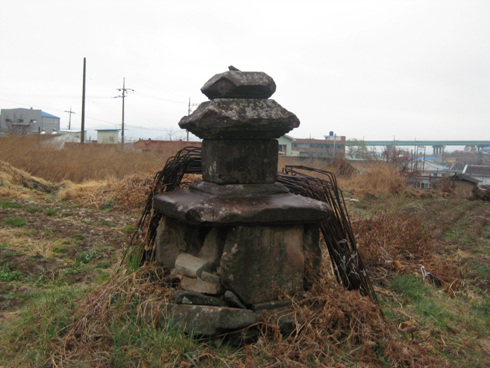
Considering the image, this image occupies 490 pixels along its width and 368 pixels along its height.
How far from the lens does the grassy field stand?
2.08 meters

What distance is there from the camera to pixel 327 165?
21.6 meters

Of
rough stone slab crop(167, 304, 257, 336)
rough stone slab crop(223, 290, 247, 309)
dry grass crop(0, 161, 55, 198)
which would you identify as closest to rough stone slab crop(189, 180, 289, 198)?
rough stone slab crop(223, 290, 247, 309)

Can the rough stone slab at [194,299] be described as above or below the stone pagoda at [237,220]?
below

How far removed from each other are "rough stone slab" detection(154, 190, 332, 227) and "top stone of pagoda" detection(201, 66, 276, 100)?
69 centimetres

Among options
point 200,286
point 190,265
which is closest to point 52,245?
point 190,265

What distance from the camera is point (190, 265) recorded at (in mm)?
2508

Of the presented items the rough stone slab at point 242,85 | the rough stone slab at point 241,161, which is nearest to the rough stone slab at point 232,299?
the rough stone slab at point 241,161

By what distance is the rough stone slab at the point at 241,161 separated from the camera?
261 centimetres

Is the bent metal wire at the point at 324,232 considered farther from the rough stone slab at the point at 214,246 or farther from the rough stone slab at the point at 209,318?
the rough stone slab at the point at 209,318

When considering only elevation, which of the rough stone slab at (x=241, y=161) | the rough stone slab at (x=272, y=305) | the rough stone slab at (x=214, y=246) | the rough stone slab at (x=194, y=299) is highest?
the rough stone slab at (x=241, y=161)

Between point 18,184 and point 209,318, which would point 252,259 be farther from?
point 18,184

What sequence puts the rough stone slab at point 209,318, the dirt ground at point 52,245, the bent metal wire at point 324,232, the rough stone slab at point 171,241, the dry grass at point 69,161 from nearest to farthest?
the rough stone slab at point 209,318 < the rough stone slab at point 171,241 < the bent metal wire at point 324,232 < the dirt ground at point 52,245 < the dry grass at point 69,161

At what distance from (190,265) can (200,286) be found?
0.17m

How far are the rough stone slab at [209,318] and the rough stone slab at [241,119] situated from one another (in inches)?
43.4
